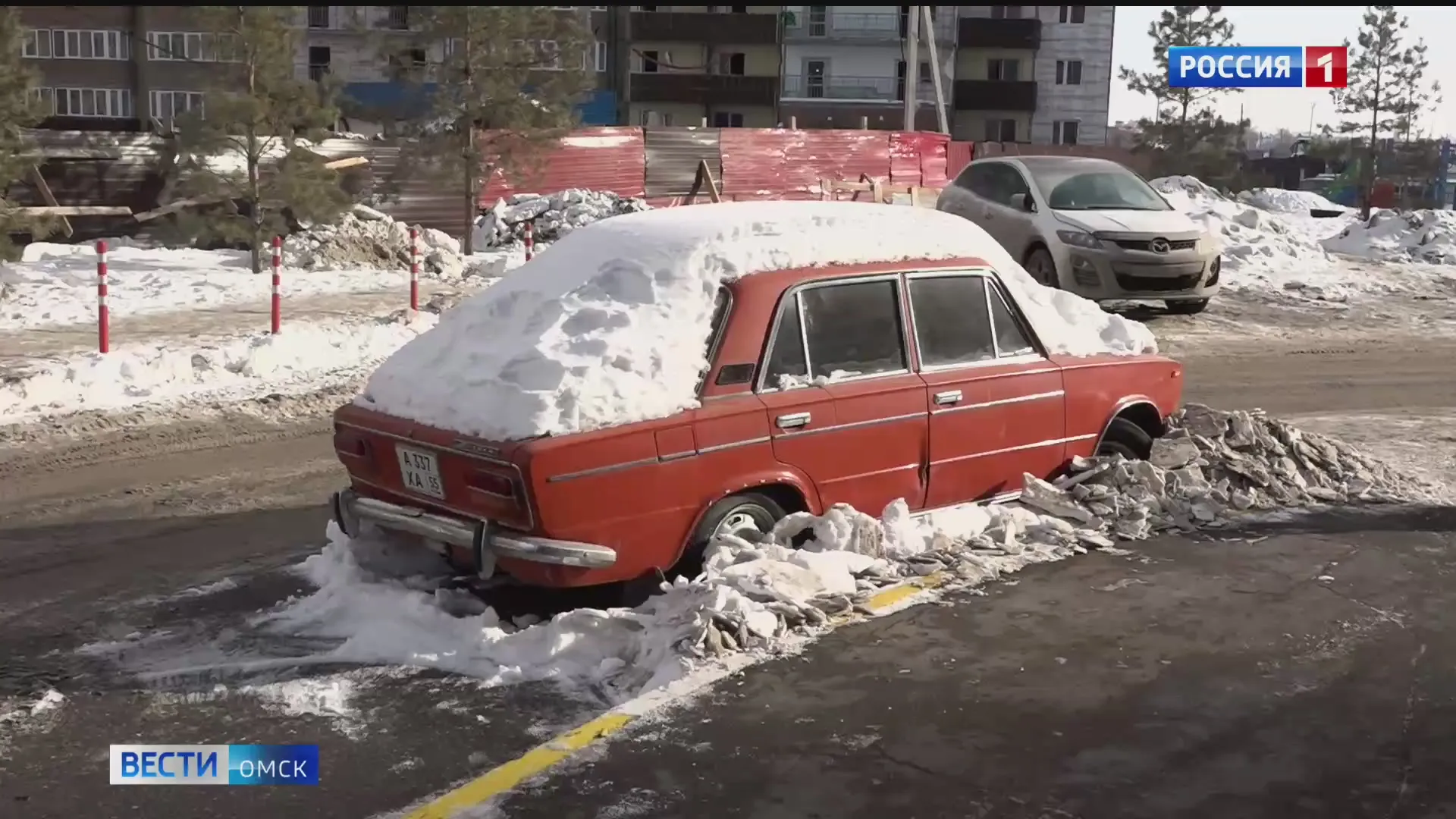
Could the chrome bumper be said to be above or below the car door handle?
below

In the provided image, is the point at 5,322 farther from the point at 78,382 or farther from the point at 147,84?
the point at 147,84

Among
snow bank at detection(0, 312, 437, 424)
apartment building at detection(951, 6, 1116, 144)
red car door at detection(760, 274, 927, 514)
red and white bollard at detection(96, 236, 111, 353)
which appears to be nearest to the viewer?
red car door at detection(760, 274, 927, 514)

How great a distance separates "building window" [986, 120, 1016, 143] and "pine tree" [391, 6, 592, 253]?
138 feet

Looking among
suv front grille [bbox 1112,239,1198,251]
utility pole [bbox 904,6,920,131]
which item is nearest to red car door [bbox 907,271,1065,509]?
suv front grille [bbox 1112,239,1198,251]

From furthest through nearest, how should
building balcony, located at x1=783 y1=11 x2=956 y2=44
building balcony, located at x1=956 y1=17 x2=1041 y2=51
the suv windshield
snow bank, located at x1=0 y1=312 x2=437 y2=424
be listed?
building balcony, located at x1=956 y1=17 x2=1041 y2=51 → building balcony, located at x1=783 y1=11 x2=956 y2=44 → the suv windshield → snow bank, located at x1=0 y1=312 x2=437 y2=424

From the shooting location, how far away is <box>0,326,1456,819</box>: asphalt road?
14.7 feet

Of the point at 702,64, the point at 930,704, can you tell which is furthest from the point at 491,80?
the point at 702,64

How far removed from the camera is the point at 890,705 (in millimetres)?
5152

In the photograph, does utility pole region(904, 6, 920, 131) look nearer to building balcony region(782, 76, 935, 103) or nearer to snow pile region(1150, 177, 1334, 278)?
snow pile region(1150, 177, 1334, 278)

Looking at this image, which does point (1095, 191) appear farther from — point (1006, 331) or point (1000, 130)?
point (1000, 130)

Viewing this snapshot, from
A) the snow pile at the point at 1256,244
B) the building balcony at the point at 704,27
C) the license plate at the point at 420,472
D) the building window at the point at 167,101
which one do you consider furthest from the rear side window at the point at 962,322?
the building balcony at the point at 704,27

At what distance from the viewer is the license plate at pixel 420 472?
5.81m

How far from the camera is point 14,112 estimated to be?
16531mm

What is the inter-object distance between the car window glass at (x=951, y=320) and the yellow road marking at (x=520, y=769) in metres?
2.54
